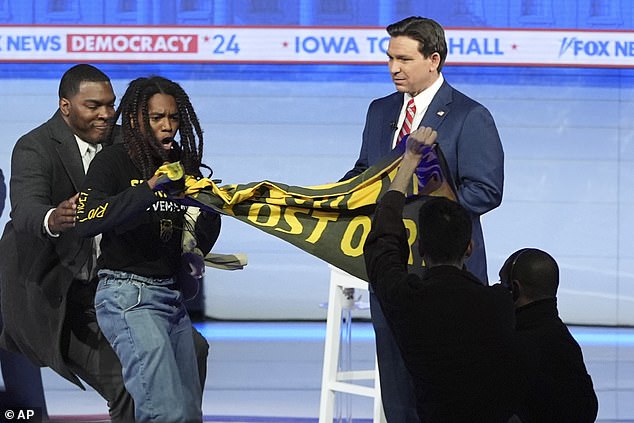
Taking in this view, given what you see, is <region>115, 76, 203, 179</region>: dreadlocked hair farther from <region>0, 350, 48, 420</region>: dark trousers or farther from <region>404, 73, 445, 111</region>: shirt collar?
<region>0, 350, 48, 420</region>: dark trousers

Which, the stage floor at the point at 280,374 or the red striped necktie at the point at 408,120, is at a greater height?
the red striped necktie at the point at 408,120

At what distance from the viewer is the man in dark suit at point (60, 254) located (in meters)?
4.08

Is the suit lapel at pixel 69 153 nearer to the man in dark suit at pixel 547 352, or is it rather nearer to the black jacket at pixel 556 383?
the man in dark suit at pixel 547 352

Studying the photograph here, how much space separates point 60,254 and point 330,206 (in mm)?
1158

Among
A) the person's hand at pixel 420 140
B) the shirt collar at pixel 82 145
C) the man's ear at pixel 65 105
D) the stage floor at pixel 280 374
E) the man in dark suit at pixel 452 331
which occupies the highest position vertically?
the man's ear at pixel 65 105

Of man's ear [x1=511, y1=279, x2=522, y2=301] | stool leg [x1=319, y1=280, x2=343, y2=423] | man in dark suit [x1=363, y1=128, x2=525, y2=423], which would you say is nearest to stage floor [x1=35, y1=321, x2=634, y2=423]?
stool leg [x1=319, y1=280, x2=343, y2=423]

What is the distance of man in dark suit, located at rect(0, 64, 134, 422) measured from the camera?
13.4 feet

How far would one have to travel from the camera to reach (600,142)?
7789mm

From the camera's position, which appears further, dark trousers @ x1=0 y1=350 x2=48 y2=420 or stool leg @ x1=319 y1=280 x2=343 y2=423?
dark trousers @ x1=0 y1=350 x2=48 y2=420

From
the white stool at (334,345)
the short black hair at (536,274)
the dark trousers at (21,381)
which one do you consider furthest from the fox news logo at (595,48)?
the short black hair at (536,274)

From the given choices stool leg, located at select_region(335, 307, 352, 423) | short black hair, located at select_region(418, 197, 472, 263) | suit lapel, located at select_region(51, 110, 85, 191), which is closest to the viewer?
short black hair, located at select_region(418, 197, 472, 263)

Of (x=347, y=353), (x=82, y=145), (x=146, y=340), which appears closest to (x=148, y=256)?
(x=146, y=340)

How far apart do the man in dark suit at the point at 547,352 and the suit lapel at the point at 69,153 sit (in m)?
1.76

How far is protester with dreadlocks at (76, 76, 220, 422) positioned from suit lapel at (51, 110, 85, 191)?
678mm
